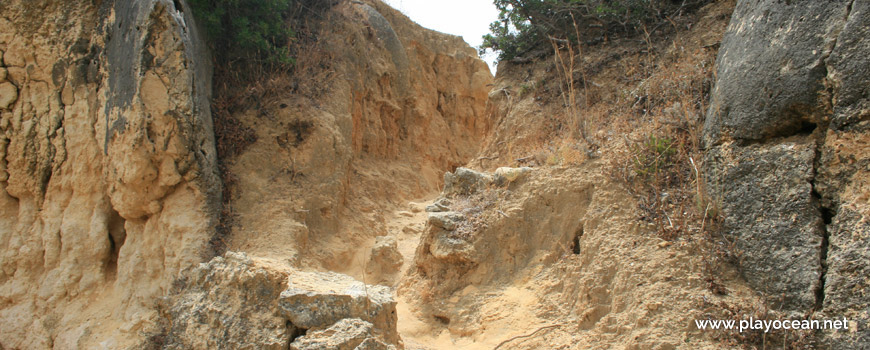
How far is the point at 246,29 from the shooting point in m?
7.94

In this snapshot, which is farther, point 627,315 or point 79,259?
point 79,259

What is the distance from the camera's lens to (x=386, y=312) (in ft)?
13.7

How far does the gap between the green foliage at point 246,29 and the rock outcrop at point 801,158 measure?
6.36 meters

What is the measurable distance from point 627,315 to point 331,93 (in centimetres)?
599

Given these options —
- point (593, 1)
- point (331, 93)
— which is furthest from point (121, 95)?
point (593, 1)

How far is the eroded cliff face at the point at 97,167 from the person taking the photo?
6203 mm

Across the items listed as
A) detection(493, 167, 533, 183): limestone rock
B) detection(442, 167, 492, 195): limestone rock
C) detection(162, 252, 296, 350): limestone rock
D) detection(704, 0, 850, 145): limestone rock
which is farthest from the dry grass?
detection(162, 252, 296, 350): limestone rock

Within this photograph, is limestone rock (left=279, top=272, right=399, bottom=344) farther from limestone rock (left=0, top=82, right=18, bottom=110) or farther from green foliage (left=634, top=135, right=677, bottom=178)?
limestone rock (left=0, top=82, right=18, bottom=110)

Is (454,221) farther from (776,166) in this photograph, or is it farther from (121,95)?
(121,95)

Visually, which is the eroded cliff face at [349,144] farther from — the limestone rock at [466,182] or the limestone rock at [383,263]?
the limestone rock at [466,182]

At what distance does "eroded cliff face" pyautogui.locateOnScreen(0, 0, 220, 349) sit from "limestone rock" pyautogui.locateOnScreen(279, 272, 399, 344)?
2.85 m

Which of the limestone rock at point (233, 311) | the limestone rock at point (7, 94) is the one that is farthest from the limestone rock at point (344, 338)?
the limestone rock at point (7, 94)

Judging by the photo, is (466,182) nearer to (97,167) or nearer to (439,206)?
(439,206)

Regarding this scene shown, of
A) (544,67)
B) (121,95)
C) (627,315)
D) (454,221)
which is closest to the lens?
(627,315)
